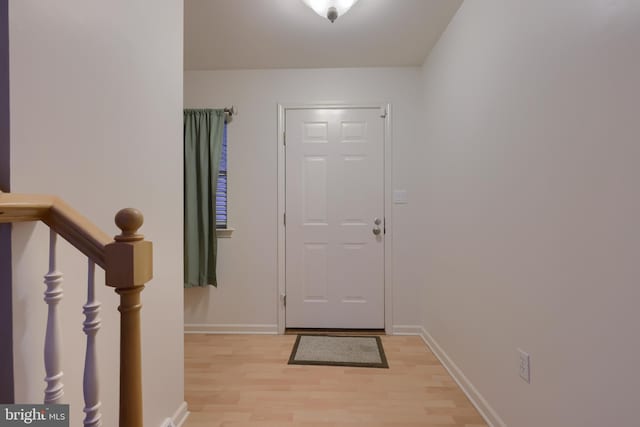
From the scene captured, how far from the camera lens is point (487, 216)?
5.37 feet

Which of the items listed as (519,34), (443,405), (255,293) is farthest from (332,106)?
(443,405)

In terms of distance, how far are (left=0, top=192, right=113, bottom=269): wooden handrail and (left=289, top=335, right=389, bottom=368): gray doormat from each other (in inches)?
71.5

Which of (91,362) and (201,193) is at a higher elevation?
(201,193)

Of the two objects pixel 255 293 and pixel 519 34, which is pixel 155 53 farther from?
pixel 255 293

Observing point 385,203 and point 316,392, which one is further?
point 385,203

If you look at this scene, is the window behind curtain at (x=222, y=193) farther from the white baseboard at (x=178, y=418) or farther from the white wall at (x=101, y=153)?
the white baseboard at (x=178, y=418)

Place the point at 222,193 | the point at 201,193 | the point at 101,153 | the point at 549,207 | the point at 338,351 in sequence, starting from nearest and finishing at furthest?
the point at 101,153, the point at 549,207, the point at 338,351, the point at 201,193, the point at 222,193

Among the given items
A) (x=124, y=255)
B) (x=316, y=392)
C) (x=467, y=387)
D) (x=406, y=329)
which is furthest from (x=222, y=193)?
(x=467, y=387)

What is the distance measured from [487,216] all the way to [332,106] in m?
1.71

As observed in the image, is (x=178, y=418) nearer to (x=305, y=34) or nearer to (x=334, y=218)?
(x=334, y=218)

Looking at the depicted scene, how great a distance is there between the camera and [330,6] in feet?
5.97

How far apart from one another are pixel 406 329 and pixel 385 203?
115 cm

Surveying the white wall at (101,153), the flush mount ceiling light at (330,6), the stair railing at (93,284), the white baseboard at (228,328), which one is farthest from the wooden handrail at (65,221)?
the white baseboard at (228,328)

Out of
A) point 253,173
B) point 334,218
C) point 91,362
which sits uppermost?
point 253,173
